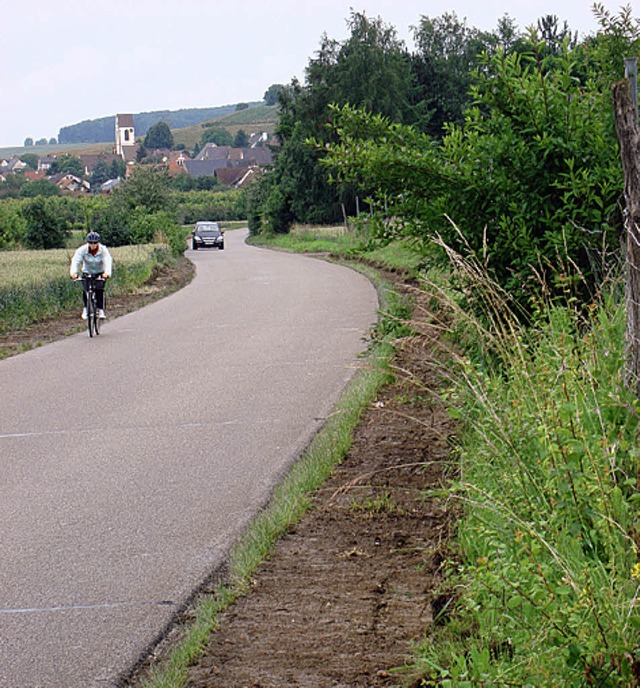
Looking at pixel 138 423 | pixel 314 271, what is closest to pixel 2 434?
pixel 138 423

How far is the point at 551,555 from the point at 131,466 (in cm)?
487

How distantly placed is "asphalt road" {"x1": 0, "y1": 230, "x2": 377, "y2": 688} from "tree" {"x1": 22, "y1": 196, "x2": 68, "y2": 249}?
119 ft

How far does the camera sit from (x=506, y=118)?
909cm

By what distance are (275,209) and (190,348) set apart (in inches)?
2254

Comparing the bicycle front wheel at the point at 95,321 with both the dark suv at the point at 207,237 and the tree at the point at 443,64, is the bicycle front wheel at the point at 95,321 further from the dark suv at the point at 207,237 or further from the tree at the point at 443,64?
the tree at the point at 443,64

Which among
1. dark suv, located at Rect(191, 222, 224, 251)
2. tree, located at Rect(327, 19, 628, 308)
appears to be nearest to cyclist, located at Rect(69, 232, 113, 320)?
tree, located at Rect(327, 19, 628, 308)

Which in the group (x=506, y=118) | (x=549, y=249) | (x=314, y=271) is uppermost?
(x=506, y=118)

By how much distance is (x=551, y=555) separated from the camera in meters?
3.92

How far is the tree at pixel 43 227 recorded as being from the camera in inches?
2092

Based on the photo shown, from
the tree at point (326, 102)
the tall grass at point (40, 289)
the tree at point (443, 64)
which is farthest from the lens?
the tree at point (443, 64)

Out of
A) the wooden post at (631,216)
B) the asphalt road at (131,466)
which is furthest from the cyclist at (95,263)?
the wooden post at (631,216)

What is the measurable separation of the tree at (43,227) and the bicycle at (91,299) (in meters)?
36.6

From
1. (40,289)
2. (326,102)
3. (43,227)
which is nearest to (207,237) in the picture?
(326,102)

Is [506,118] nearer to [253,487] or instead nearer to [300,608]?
[253,487]
